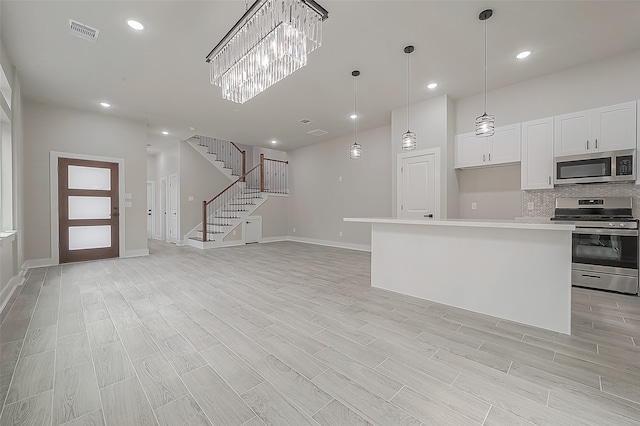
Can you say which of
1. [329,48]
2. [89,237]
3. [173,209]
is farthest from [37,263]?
[329,48]

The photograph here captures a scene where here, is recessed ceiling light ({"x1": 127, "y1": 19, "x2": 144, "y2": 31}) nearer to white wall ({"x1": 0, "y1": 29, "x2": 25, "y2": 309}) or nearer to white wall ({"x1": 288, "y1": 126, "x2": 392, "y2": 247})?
white wall ({"x1": 0, "y1": 29, "x2": 25, "y2": 309})

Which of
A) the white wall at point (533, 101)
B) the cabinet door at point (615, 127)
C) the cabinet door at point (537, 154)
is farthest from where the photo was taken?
the cabinet door at point (537, 154)

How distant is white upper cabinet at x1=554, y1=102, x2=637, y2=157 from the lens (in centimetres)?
351

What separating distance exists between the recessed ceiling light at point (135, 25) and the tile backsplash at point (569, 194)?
5962 mm

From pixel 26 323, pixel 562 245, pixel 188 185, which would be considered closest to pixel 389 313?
pixel 562 245

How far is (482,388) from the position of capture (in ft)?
5.36

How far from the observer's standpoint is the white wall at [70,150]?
5000mm

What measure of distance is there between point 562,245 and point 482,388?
63.4 inches

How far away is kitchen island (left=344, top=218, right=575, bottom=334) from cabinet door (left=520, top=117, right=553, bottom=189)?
217cm

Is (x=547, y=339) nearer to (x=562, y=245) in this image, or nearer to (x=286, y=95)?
(x=562, y=245)

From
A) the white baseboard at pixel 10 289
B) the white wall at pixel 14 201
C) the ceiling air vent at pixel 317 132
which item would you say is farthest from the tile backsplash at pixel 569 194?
the white wall at pixel 14 201

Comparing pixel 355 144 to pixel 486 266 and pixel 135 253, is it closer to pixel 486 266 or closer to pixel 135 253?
pixel 486 266

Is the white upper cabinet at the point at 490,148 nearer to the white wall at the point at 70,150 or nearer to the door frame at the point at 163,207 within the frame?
the white wall at the point at 70,150

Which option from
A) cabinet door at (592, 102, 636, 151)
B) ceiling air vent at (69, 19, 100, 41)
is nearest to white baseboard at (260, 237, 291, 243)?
ceiling air vent at (69, 19, 100, 41)
